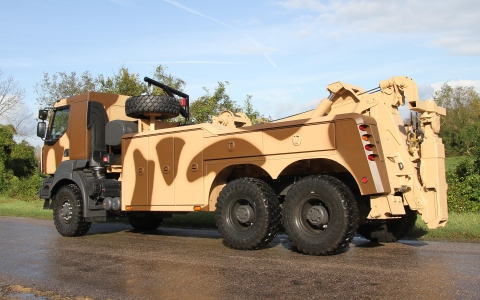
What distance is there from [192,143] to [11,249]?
12.5 feet

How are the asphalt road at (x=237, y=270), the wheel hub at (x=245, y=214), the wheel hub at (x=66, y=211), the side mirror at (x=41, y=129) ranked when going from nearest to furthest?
the asphalt road at (x=237, y=270), the wheel hub at (x=245, y=214), the wheel hub at (x=66, y=211), the side mirror at (x=41, y=129)

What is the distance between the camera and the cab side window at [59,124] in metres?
12.0

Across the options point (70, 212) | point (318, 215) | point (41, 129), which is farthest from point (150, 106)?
point (318, 215)

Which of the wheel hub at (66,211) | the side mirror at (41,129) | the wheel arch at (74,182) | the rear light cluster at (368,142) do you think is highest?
the side mirror at (41,129)

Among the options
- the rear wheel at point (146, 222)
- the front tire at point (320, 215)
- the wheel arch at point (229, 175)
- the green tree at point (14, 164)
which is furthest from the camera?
the green tree at point (14, 164)

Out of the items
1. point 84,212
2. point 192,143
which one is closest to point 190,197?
point 192,143

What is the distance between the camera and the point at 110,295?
5.53 metres

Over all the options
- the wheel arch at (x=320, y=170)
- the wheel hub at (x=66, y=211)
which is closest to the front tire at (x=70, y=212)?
the wheel hub at (x=66, y=211)

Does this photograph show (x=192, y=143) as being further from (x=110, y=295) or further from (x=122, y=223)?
(x=122, y=223)

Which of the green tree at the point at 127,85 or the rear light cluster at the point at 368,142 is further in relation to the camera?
the green tree at the point at 127,85

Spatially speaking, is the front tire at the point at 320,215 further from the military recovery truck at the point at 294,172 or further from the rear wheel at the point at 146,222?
the rear wheel at the point at 146,222

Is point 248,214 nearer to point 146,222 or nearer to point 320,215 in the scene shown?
point 320,215

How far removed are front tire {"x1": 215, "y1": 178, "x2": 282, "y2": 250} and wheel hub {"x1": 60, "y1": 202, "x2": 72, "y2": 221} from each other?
416 centimetres

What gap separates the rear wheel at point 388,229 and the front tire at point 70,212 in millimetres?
5864
